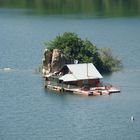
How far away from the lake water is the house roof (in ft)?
8.68

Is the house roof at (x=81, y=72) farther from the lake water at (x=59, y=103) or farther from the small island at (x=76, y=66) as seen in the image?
the lake water at (x=59, y=103)

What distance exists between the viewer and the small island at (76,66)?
83.5 meters

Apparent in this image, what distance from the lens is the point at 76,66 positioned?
279ft

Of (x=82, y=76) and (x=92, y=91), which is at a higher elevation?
(x=82, y=76)

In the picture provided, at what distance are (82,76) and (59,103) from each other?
21.0ft

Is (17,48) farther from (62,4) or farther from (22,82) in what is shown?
(62,4)

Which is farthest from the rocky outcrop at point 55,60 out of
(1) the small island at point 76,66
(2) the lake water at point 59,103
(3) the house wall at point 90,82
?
(3) the house wall at point 90,82

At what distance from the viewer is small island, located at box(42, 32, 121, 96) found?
83.5m

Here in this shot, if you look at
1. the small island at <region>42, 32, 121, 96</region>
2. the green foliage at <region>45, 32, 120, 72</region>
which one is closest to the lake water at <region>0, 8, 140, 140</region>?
the small island at <region>42, 32, 121, 96</region>

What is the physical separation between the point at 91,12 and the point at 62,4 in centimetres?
1991

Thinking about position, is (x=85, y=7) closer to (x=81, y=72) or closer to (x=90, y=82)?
(x=81, y=72)

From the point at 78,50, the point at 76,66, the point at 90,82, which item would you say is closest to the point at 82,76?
the point at 90,82

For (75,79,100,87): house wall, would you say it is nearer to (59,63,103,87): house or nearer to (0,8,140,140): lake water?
(59,63,103,87): house

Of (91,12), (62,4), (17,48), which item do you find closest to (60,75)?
(17,48)
